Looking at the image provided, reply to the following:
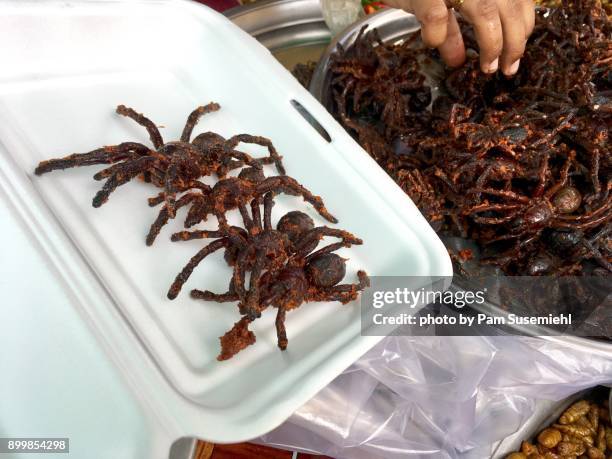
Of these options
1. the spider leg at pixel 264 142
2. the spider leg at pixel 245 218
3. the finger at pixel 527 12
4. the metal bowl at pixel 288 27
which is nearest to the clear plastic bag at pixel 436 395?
the spider leg at pixel 245 218

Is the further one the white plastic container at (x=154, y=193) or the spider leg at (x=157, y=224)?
Result: the spider leg at (x=157, y=224)

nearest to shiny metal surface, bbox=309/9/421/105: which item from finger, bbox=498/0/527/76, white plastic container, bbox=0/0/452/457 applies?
white plastic container, bbox=0/0/452/457

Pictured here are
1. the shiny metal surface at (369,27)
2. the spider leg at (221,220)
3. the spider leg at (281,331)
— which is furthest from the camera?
the shiny metal surface at (369,27)

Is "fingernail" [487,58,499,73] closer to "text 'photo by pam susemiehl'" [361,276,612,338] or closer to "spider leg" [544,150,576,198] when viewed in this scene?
"spider leg" [544,150,576,198]

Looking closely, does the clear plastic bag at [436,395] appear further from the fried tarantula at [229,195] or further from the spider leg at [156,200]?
the spider leg at [156,200]

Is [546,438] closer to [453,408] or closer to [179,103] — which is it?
[453,408]

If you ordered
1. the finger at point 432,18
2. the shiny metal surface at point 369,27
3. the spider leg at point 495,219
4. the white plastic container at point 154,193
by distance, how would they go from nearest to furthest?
the white plastic container at point 154,193, the finger at point 432,18, the spider leg at point 495,219, the shiny metal surface at point 369,27
